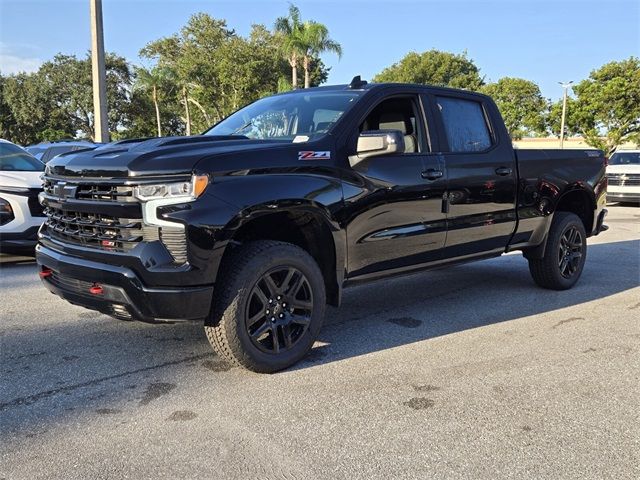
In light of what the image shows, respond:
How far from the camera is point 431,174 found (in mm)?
4531

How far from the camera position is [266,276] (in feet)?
11.8

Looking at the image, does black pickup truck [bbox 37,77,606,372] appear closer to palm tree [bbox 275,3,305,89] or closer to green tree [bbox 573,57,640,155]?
palm tree [bbox 275,3,305,89]

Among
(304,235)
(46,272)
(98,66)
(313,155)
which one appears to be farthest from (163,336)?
(98,66)

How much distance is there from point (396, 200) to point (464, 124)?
4.51 ft

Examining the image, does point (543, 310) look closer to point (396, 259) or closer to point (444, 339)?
point (444, 339)

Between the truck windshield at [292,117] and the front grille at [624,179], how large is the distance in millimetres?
14520

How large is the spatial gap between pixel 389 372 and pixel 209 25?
45457mm

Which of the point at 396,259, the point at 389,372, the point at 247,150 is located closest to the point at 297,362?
the point at 389,372

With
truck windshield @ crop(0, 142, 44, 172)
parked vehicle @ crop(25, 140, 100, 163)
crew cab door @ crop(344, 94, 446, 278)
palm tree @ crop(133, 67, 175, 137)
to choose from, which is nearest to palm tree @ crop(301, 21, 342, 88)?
palm tree @ crop(133, 67, 175, 137)

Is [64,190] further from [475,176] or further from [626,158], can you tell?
[626,158]

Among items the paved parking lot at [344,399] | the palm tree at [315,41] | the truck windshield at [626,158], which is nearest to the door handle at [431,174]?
the paved parking lot at [344,399]

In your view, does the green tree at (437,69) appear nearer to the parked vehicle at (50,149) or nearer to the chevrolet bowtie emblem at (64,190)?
the parked vehicle at (50,149)

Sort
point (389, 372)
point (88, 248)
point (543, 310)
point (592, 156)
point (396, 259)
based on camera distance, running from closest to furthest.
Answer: point (88, 248)
point (389, 372)
point (396, 259)
point (543, 310)
point (592, 156)

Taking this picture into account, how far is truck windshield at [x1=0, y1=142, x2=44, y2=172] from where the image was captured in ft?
24.9
